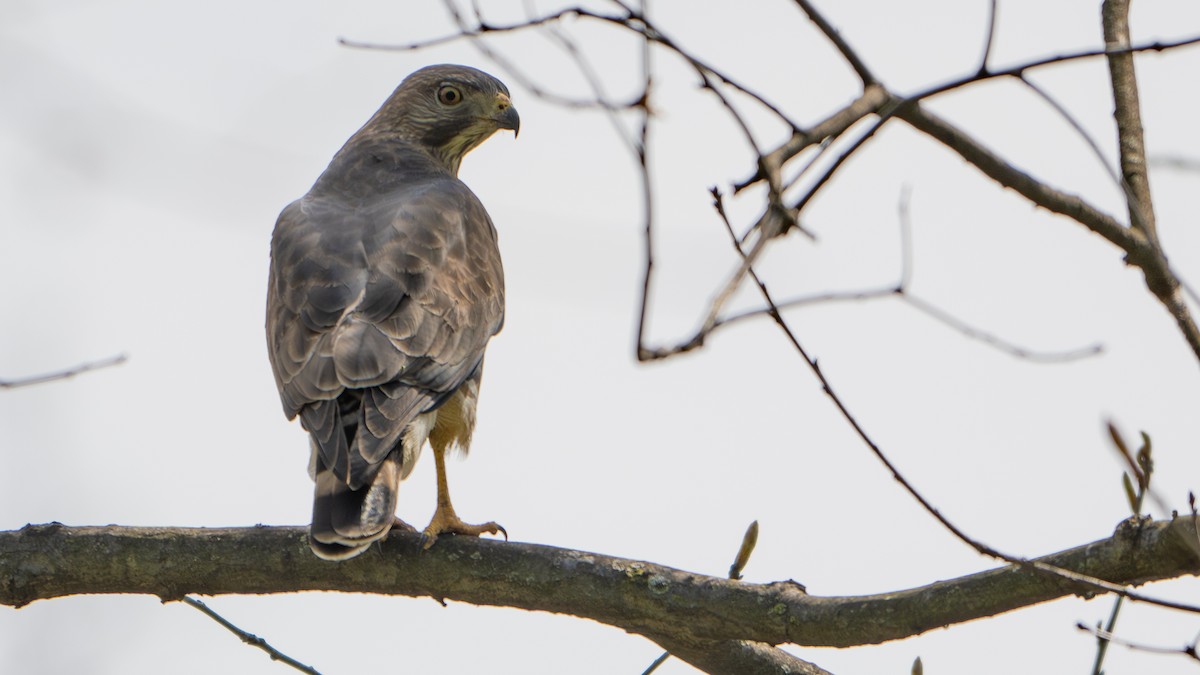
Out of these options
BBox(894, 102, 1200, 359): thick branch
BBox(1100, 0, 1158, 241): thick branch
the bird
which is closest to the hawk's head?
the bird

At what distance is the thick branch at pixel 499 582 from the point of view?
347 cm

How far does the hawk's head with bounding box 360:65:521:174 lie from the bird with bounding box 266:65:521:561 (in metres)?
0.35

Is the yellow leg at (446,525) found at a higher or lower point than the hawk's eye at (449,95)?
lower

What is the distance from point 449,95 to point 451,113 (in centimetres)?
11

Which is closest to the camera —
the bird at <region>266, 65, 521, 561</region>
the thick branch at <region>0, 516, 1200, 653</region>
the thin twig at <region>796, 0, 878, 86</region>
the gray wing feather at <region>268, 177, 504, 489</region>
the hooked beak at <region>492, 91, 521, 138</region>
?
the thin twig at <region>796, 0, 878, 86</region>

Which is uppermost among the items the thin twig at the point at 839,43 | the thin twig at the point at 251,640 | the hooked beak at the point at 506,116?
the hooked beak at the point at 506,116

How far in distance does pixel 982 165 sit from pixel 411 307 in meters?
2.44

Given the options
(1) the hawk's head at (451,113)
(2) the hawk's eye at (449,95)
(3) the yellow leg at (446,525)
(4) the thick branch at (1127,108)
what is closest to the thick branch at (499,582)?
(3) the yellow leg at (446,525)

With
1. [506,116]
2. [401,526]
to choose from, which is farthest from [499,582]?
[506,116]

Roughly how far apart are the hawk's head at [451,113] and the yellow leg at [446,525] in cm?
230

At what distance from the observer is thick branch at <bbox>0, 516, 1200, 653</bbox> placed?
11.4 ft

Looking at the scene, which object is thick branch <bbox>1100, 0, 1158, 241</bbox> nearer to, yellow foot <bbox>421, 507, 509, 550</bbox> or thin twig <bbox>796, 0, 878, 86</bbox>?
thin twig <bbox>796, 0, 878, 86</bbox>

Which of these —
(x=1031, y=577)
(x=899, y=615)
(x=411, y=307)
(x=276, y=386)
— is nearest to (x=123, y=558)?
(x=276, y=386)

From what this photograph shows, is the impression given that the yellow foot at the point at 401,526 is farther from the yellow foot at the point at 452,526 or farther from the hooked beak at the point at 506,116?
the hooked beak at the point at 506,116
